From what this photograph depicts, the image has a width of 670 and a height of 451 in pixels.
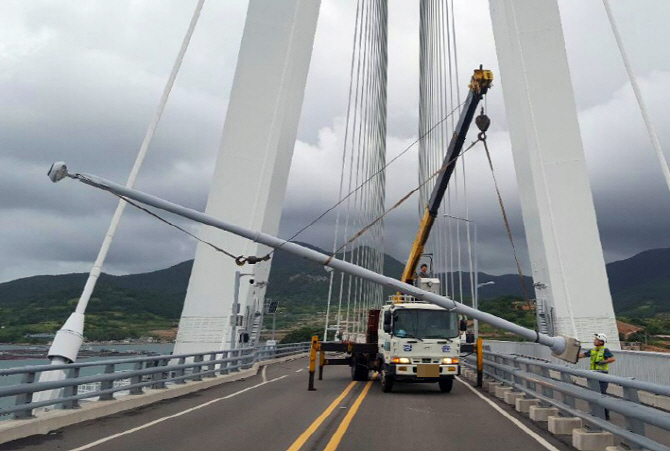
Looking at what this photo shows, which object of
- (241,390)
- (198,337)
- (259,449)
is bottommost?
(259,449)

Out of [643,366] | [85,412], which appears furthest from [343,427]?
[643,366]

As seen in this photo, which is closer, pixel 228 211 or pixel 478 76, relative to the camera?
pixel 478 76

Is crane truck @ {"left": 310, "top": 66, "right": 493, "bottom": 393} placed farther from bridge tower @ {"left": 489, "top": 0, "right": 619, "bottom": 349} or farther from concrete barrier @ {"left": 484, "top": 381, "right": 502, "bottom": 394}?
bridge tower @ {"left": 489, "top": 0, "right": 619, "bottom": 349}

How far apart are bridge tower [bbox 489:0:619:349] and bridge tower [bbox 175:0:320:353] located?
1010 centimetres

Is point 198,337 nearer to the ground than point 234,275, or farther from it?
nearer to the ground

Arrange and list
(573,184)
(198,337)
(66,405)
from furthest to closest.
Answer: (198,337), (573,184), (66,405)

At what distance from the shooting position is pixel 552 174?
85.3 ft

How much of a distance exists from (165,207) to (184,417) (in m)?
4.13

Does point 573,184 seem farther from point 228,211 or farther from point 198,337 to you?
point 198,337

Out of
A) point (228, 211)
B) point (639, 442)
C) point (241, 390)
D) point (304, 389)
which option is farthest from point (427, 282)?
point (639, 442)

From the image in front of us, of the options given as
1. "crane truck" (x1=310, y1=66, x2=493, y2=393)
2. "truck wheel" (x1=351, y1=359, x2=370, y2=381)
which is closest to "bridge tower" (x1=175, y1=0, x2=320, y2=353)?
"truck wheel" (x1=351, y1=359, x2=370, y2=381)

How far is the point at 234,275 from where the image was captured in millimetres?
29188

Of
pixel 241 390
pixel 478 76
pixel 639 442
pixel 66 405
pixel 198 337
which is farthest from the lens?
pixel 198 337

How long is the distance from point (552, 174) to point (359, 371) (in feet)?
39.2
